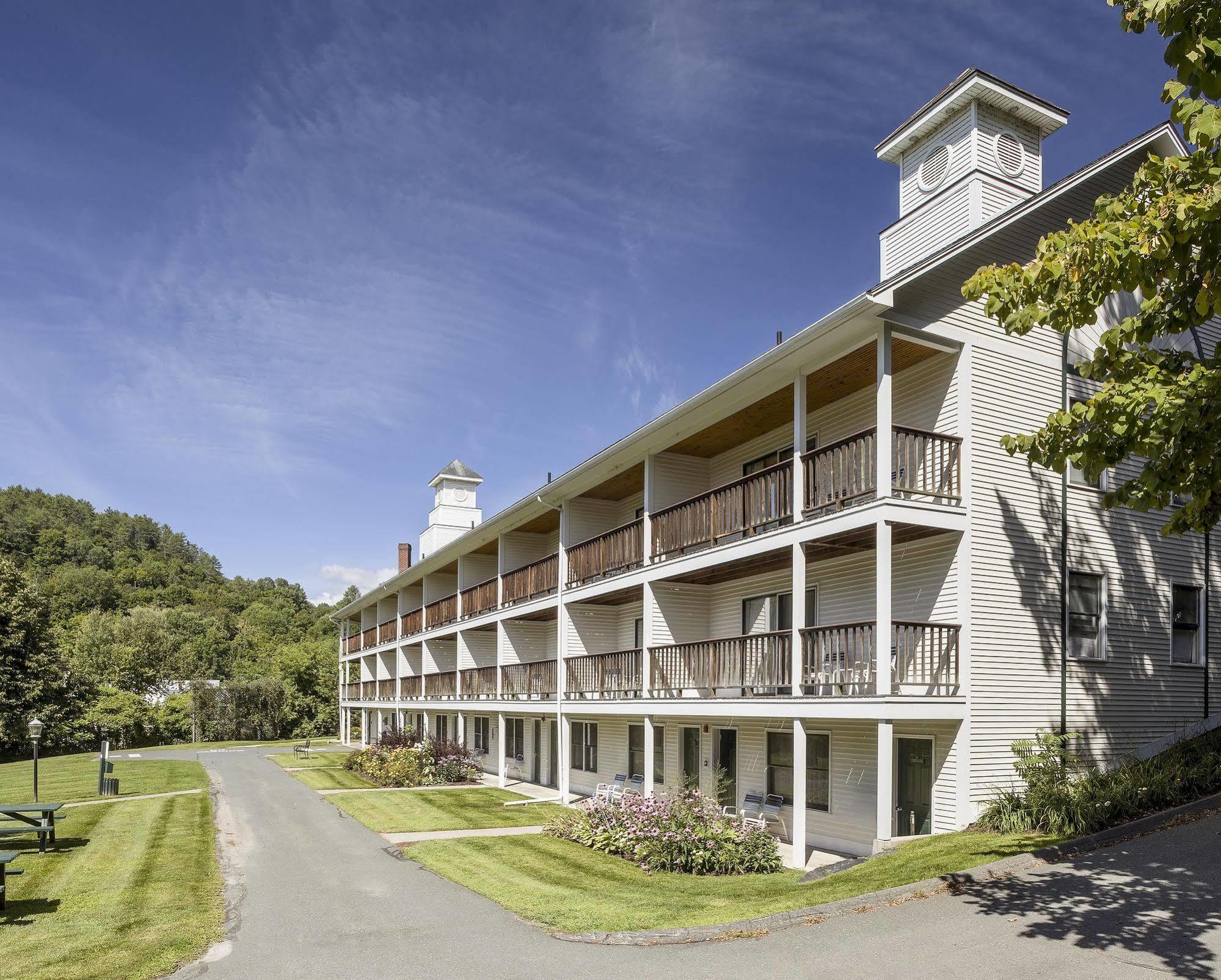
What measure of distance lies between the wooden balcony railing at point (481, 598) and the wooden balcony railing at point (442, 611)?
1.00 meters

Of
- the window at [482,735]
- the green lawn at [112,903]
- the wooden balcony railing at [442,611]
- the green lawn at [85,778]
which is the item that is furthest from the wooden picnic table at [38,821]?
the window at [482,735]

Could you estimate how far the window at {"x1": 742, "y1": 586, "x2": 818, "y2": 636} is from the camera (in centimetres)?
1800

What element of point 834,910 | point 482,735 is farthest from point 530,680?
point 834,910

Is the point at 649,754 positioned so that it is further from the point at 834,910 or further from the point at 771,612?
the point at 834,910

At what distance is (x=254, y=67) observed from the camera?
18.3 meters

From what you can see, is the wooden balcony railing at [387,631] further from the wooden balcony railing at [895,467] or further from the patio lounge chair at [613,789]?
the wooden balcony railing at [895,467]

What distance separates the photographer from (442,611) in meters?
36.6

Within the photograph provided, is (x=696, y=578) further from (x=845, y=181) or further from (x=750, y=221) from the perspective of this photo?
(x=845, y=181)

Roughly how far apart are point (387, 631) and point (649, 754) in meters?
29.5

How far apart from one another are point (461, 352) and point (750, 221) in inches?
428

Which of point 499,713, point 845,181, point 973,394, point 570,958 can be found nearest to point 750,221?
point 845,181

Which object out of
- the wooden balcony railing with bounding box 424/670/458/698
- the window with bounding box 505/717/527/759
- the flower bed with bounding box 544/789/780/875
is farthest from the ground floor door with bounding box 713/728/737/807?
the wooden balcony railing with bounding box 424/670/458/698

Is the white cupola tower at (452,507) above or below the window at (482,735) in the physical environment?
above

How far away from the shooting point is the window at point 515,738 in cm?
3145
